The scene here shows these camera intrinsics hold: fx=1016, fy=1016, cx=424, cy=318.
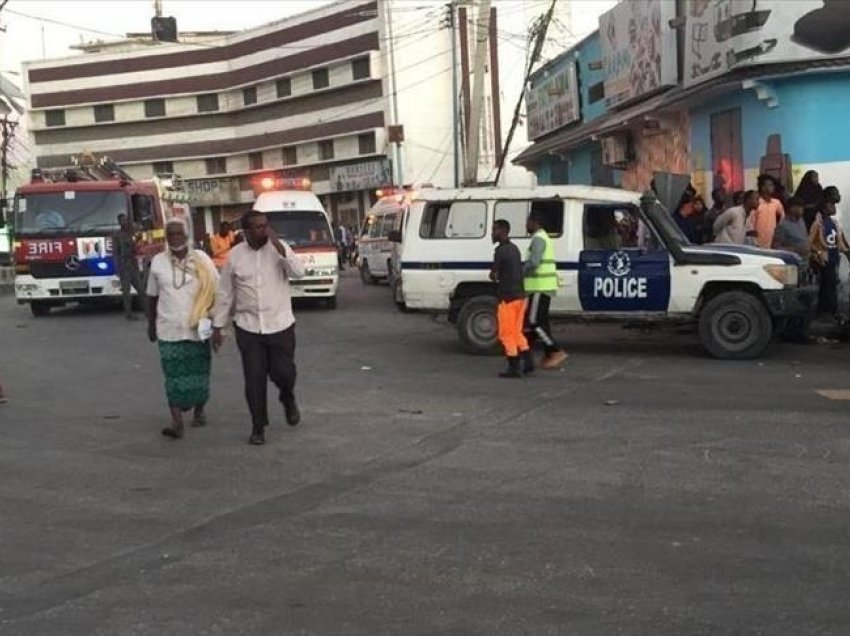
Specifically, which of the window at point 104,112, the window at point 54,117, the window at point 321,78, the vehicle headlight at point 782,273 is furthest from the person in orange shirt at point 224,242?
the window at point 54,117

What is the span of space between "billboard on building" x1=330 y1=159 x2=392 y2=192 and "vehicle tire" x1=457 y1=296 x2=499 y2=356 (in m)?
46.7

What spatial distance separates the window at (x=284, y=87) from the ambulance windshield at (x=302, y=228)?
48.4m

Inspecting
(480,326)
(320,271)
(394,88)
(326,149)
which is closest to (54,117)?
(326,149)

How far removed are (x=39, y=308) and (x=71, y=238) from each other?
183 cm

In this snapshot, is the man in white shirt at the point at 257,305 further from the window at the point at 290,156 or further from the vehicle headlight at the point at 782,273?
the window at the point at 290,156

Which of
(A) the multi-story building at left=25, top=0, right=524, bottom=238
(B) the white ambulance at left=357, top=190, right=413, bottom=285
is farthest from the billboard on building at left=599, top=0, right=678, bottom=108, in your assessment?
(A) the multi-story building at left=25, top=0, right=524, bottom=238

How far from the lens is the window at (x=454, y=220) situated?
40.7 feet

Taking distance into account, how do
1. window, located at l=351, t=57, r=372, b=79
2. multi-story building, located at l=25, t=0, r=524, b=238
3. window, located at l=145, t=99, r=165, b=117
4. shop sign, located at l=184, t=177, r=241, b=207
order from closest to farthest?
multi-story building, located at l=25, t=0, r=524, b=238 → window, located at l=351, t=57, r=372, b=79 → shop sign, located at l=184, t=177, r=241, b=207 → window, located at l=145, t=99, r=165, b=117

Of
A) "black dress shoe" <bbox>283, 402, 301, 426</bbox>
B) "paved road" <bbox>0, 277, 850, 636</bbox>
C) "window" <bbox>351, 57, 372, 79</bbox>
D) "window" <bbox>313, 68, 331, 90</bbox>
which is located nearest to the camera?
"paved road" <bbox>0, 277, 850, 636</bbox>

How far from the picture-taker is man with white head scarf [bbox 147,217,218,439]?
26.2 feet

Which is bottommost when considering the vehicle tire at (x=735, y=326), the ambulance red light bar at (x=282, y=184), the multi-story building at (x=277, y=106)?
the vehicle tire at (x=735, y=326)

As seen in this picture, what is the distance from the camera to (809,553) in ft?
16.2

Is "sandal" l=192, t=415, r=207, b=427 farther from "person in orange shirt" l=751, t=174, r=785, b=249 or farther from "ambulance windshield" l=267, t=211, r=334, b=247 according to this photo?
"ambulance windshield" l=267, t=211, r=334, b=247

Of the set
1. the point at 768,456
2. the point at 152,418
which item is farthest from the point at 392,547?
the point at 152,418
